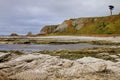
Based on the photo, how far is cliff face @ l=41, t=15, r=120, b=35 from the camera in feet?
496

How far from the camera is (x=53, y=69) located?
24.5 m

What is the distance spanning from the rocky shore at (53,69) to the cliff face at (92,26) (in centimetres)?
11792

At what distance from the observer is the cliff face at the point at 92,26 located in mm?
151200

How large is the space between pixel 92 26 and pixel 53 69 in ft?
467

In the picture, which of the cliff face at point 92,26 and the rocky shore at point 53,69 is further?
the cliff face at point 92,26

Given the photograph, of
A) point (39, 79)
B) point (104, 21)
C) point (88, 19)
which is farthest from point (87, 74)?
point (88, 19)

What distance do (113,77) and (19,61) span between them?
24.8 ft

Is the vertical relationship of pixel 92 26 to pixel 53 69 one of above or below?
above

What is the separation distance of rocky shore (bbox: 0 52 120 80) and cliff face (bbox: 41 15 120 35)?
118 meters

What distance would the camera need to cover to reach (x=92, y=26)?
543ft

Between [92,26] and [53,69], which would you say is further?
[92,26]

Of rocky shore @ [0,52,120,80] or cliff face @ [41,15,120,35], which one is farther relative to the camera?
cliff face @ [41,15,120,35]

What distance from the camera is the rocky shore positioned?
23375 millimetres

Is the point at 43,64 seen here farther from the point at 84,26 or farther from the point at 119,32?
the point at 84,26
